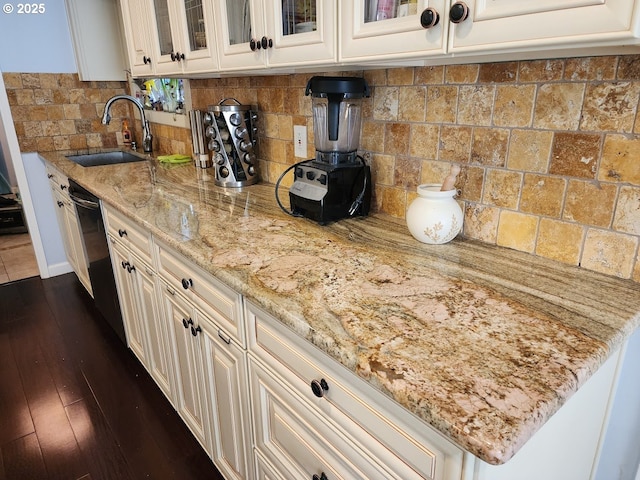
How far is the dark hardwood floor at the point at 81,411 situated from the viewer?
161 cm

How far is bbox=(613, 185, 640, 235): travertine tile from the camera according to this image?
0.91 m

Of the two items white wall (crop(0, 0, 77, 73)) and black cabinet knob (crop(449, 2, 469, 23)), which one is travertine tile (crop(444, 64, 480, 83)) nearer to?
black cabinet knob (crop(449, 2, 469, 23))

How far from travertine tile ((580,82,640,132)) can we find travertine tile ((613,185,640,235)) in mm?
132

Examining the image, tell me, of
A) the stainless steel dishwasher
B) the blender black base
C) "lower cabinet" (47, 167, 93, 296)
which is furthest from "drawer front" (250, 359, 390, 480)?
"lower cabinet" (47, 167, 93, 296)

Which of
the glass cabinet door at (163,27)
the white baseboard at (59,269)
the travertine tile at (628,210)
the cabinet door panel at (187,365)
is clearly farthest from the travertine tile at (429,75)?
the white baseboard at (59,269)

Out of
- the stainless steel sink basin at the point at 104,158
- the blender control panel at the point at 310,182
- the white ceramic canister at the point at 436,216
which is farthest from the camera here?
the stainless steel sink basin at the point at 104,158

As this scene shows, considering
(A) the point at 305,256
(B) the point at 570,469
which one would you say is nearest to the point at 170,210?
(A) the point at 305,256

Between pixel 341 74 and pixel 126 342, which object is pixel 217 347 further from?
pixel 126 342

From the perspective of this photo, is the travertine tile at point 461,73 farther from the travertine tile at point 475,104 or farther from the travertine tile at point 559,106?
the travertine tile at point 559,106

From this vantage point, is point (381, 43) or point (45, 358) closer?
point (381, 43)

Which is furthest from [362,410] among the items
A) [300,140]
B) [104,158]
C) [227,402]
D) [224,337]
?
[104,158]

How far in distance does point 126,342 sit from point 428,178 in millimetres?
1799

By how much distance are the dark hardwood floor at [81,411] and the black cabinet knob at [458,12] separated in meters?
1.62

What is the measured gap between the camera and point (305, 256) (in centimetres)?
114
